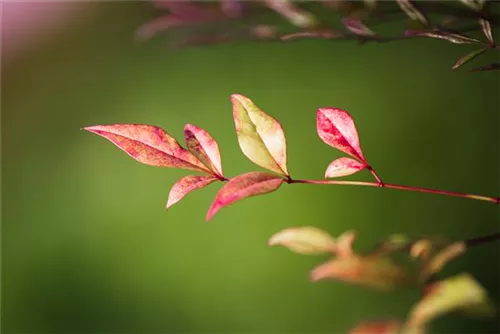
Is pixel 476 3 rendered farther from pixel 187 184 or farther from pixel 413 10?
pixel 187 184

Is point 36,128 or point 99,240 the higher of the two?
point 36,128

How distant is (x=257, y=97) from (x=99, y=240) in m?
0.43

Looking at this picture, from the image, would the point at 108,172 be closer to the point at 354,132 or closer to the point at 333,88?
the point at 333,88

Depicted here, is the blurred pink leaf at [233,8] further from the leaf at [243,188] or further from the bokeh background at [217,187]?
the bokeh background at [217,187]

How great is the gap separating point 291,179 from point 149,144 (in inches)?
3.3

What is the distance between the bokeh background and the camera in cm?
100

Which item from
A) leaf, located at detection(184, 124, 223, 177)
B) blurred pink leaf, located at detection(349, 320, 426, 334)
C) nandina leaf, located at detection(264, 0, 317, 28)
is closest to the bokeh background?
blurred pink leaf, located at detection(349, 320, 426, 334)

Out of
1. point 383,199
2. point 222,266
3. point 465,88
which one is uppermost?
point 465,88

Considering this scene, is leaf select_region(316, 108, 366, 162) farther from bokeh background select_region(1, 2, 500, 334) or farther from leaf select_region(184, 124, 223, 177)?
bokeh background select_region(1, 2, 500, 334)

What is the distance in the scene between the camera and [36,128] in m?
1.27

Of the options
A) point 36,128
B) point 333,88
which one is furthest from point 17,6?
point 333,88

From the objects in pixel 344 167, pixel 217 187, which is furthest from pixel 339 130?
pixel 217 187

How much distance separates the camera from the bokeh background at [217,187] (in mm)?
997

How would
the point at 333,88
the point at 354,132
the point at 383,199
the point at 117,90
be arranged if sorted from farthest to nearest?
the point at 117,90 → the point at 333,88 → the point at 383,199 → the point at 354,132
